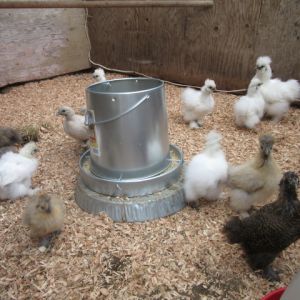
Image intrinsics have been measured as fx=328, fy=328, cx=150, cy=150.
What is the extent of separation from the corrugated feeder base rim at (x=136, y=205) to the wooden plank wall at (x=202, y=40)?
89.2 inches

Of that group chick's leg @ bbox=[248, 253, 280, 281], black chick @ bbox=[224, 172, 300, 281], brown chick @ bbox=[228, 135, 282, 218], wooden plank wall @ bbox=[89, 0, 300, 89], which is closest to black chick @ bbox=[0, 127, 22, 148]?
brown chick @ bbox=[228, 135, 282, 218]

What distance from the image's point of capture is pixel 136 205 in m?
1.97

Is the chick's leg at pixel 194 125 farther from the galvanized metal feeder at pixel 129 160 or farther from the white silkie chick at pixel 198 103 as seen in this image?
the galvanized metal feeder at pixel 129 160

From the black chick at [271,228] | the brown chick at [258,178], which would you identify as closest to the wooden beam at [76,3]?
the brown chick at [258,178]

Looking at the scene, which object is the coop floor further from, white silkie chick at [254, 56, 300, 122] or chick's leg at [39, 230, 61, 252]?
white silkie chick at [254, 56, 300, 122]

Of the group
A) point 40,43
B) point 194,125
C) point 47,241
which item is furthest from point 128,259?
point 40,43

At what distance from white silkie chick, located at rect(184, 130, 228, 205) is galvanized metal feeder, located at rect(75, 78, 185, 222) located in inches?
5.1

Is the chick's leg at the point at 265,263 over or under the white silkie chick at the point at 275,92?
under

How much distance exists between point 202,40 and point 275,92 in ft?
4.11

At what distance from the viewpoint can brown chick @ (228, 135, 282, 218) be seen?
1.83 meters

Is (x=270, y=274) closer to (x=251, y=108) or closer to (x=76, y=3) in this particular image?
(x=251, y=108)

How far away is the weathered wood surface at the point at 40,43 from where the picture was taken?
423 cm

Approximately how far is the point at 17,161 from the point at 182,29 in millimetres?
2796

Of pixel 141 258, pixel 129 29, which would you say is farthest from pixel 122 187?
pixel 129 29
